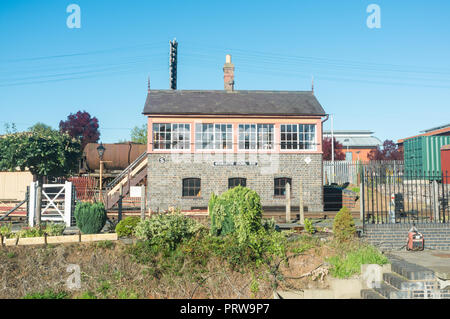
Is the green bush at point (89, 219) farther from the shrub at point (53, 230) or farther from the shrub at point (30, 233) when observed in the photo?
the shrub at point (30, 233)

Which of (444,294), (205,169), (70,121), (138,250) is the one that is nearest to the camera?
(444,294)

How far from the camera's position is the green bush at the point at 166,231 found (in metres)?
10.9

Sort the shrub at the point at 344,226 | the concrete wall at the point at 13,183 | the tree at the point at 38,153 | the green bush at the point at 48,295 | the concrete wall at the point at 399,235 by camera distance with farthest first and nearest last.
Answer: the concrete wall at the point at 13,183, the tree at the point at 38,153, the concrete wall at the point at 399,235, the shrub at the point at 344,226, the green bush at the point at 48,295

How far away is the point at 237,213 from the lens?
11.0 m

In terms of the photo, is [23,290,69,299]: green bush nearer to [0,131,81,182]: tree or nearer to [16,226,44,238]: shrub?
[16,226,44,238]: shrub

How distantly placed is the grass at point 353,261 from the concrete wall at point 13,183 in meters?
23.4

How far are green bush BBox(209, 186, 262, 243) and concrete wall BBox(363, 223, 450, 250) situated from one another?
4280mm

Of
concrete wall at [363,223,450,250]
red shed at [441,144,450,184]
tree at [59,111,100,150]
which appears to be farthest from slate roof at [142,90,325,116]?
tree at [59,111,100,150]

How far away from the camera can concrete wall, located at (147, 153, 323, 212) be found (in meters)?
21.0

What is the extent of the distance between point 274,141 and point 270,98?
3.30 metres

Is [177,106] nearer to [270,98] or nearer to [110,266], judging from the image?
[270,98]

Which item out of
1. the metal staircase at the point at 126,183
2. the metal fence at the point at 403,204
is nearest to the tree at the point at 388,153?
the metal fence at the point at 403,204
